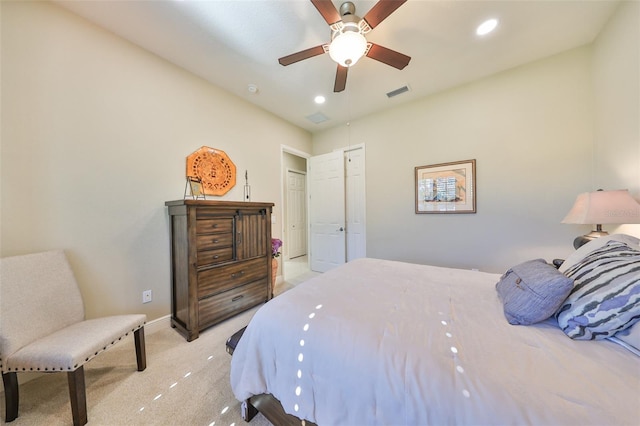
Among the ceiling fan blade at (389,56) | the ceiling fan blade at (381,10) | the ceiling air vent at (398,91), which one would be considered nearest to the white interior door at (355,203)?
the ceiling air vent at (398,91)

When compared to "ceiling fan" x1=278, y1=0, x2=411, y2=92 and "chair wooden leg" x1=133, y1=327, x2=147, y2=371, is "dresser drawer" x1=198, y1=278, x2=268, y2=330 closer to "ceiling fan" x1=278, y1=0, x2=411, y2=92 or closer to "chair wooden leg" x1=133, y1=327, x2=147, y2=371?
"chair wooden leg" x1=133, y1=327, x2=147, y2=371

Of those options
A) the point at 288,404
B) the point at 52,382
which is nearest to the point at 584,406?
the point at 288,404

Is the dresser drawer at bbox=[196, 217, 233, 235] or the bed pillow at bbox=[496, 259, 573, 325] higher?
the dresser drawer at bbox=[196, 217, 233, 235]

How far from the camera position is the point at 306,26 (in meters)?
1.85

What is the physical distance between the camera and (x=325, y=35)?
1945mm

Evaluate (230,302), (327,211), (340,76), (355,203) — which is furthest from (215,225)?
(355,203)

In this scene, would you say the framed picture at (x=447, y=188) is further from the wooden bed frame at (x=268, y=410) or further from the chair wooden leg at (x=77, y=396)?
the chair wooden leg at (x=77, y=396)

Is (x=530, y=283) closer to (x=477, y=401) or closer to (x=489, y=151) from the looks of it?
(x=477, y=401)

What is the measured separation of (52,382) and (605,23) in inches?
207

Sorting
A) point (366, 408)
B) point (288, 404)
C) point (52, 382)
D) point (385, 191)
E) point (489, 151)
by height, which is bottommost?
point (52, 382)

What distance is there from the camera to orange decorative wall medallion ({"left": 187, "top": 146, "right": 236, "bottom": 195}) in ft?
8.14

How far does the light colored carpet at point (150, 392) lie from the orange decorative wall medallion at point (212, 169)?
169 centimetres

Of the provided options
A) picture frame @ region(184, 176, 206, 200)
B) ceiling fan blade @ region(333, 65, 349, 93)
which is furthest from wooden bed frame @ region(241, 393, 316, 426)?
ceiling fan blade @ region(333, 65, 349, 93)

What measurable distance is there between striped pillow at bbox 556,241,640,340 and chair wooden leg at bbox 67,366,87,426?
2.39 metres
